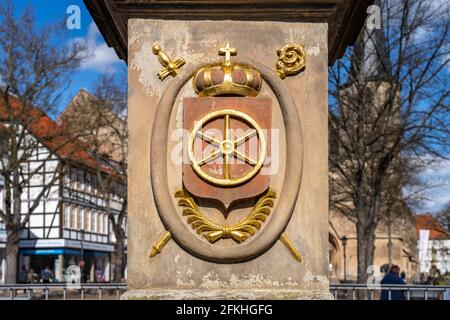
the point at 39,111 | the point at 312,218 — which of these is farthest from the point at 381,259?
the point at 312,218

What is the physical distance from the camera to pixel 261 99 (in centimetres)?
528

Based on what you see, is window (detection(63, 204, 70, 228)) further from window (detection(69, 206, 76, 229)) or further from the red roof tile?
the red roof tile

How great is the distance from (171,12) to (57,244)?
119ft

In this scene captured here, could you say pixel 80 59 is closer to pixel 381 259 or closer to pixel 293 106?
pixel 293 106

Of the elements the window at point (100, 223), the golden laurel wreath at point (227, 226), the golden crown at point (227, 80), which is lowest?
the window at point (100, 223)

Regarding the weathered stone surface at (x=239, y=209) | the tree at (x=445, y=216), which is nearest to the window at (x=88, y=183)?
the tree at (x=445, y=216)

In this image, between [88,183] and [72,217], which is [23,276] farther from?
[88,183]

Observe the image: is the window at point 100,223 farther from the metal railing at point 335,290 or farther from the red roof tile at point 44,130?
the metal railing at point 335,290

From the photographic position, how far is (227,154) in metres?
5.16

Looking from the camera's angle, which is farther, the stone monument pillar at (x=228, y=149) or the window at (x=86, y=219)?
the window at (x=86, y=219)

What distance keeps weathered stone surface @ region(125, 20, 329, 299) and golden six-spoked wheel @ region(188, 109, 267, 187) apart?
0.18 metres

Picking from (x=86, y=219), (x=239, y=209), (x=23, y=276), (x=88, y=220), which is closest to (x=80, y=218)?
(x=86, y=219)

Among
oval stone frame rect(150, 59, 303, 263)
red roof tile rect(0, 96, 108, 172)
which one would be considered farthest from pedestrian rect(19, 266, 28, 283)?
oval stone frame rect(150, 59, 303, 263)

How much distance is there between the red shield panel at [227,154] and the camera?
516 cm
